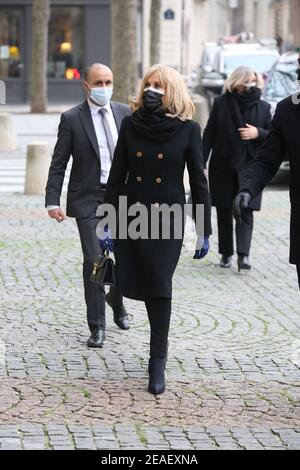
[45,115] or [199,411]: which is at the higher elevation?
[199,411]

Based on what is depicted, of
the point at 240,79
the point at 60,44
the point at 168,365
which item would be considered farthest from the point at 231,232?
the point at 60,44

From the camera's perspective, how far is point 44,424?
6133mm

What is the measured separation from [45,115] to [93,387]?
26.4 metres

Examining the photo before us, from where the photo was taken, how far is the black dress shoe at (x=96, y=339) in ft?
26.0

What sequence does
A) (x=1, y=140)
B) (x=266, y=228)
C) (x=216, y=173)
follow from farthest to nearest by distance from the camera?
(x=1, y=140) → (x=266, y=228) → (x=216, y=173)

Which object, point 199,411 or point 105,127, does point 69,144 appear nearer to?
point 105,127

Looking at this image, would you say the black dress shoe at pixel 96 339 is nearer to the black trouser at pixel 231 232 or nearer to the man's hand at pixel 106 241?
the man's hand at pixel 106 241

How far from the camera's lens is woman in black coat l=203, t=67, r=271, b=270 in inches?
434

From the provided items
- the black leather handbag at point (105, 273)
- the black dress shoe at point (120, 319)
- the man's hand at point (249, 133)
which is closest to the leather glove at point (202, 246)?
the black leather handbag at point (105, 273)

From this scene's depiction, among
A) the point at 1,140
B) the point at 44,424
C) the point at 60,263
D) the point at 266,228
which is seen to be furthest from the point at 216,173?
the point at 1,140

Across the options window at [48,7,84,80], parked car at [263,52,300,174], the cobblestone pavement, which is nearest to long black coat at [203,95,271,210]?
the cobblestone pavement

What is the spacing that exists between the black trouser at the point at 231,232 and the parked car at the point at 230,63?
20.6 meters
